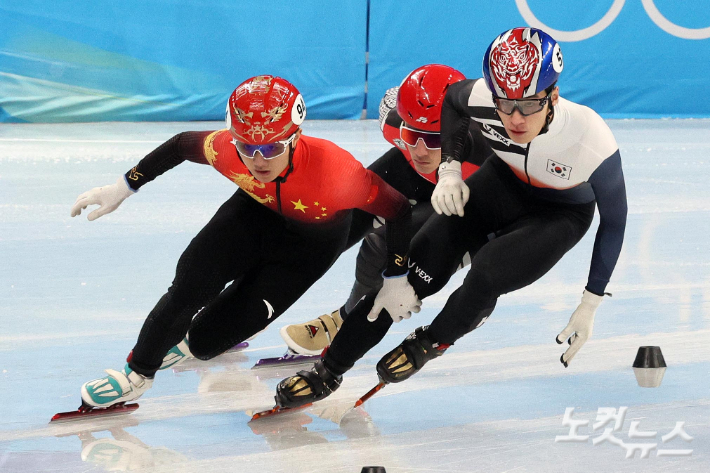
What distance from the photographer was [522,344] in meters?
3.99

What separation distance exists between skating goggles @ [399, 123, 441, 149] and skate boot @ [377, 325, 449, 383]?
0.84 meters

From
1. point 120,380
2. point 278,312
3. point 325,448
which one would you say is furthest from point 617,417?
point 120,380

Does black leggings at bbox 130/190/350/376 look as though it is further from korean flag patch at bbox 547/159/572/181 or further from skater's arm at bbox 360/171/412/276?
korean flag patch at bbox 547/159/572/181

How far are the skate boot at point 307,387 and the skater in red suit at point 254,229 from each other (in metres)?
0.26

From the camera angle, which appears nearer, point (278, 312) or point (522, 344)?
point (278, 312)

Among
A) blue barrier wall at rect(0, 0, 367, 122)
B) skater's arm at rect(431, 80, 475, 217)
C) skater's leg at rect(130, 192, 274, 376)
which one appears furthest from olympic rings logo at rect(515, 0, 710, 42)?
skater's leg at rect(130, 192, 274, 376)

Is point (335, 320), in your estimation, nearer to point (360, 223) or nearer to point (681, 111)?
point (360, 223)

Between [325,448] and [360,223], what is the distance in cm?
121

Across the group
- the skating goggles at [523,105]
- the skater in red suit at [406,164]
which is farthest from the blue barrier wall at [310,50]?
the skating goggles at [523,105]

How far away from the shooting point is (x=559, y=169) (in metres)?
3.07

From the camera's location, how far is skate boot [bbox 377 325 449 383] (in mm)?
3080

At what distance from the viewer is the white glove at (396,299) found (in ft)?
10.2

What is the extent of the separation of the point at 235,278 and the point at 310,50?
6.78 m

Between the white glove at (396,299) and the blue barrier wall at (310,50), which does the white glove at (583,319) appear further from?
the blue barrier wall at (310,50)
